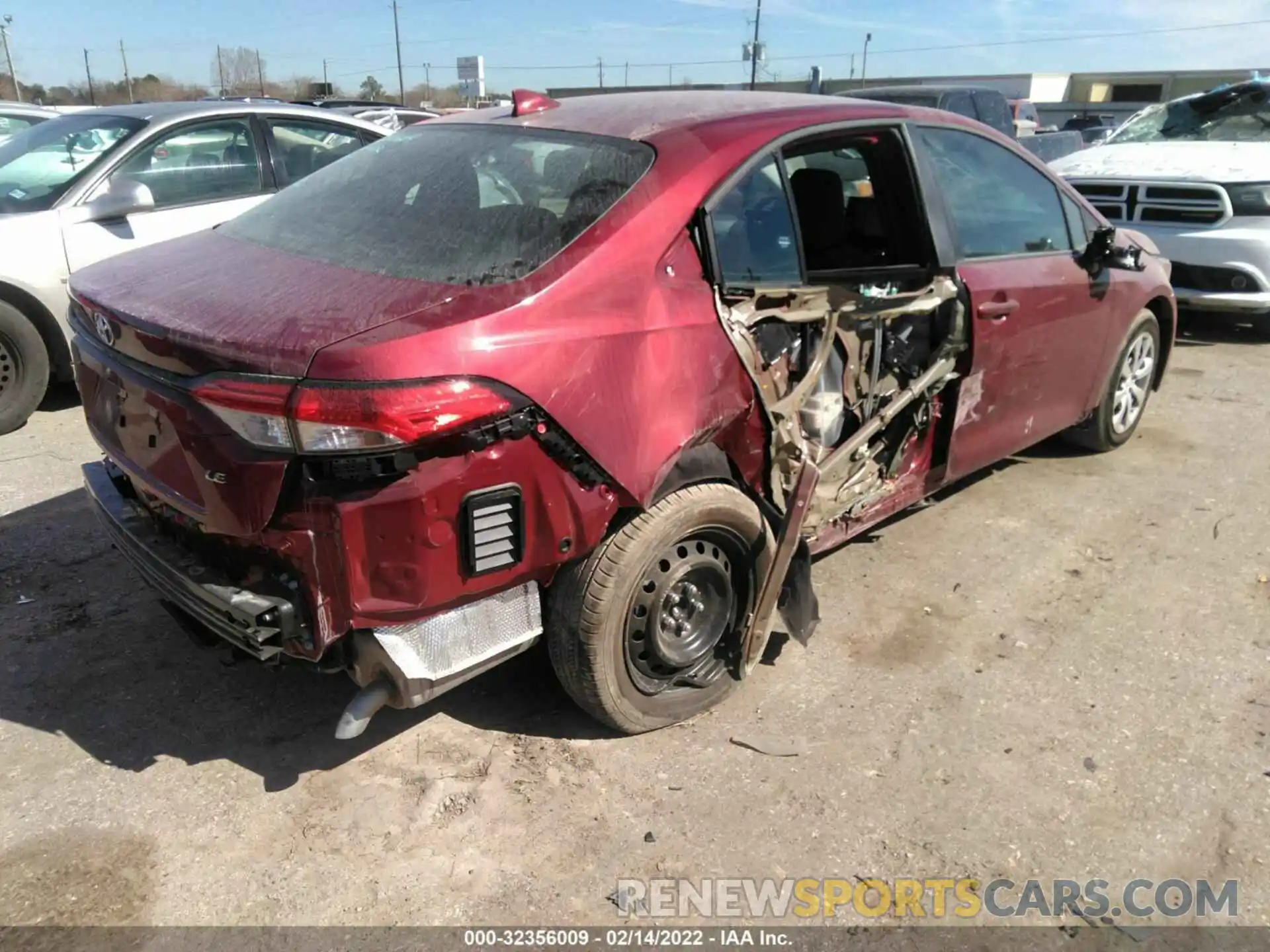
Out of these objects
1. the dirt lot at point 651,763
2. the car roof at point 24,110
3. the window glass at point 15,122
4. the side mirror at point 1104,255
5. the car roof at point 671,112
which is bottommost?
→ the dirt lot at point 651,763

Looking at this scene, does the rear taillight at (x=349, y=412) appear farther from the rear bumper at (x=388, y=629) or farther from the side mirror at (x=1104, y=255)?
the side mirror at (x=1104, y=255)

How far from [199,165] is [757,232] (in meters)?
4.40

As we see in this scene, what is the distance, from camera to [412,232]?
275 centimetres

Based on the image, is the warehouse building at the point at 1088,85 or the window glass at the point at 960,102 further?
the warehouse building at the point at 1088,85

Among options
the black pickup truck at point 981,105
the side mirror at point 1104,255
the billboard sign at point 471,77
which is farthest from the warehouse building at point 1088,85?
the side mirror at point 1104,255

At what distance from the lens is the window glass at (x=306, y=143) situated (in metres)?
6.26

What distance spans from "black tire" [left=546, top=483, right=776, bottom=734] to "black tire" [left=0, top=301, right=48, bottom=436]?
4.16 m

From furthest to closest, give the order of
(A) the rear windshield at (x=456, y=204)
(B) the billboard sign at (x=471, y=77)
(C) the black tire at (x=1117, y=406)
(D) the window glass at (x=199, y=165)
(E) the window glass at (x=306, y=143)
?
(B) the billboard sign at (x=471, y=77) → (E) the window glass at (x=306, y=143) → (D) the window glass at (x=199, y=165) → (C) the black tire at (x=1117, y=406) → (A) the rear windshield at (x=456, y=204)

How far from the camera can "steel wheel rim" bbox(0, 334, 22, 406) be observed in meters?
5.24

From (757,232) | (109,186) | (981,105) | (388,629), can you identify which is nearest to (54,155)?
(109,186)

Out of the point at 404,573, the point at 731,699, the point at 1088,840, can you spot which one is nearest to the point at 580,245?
the point at 404,573

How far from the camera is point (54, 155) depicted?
5.74 m

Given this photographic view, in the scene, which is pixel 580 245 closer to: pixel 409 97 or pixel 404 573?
pixel 404 573

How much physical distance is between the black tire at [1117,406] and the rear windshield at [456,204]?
327cm
